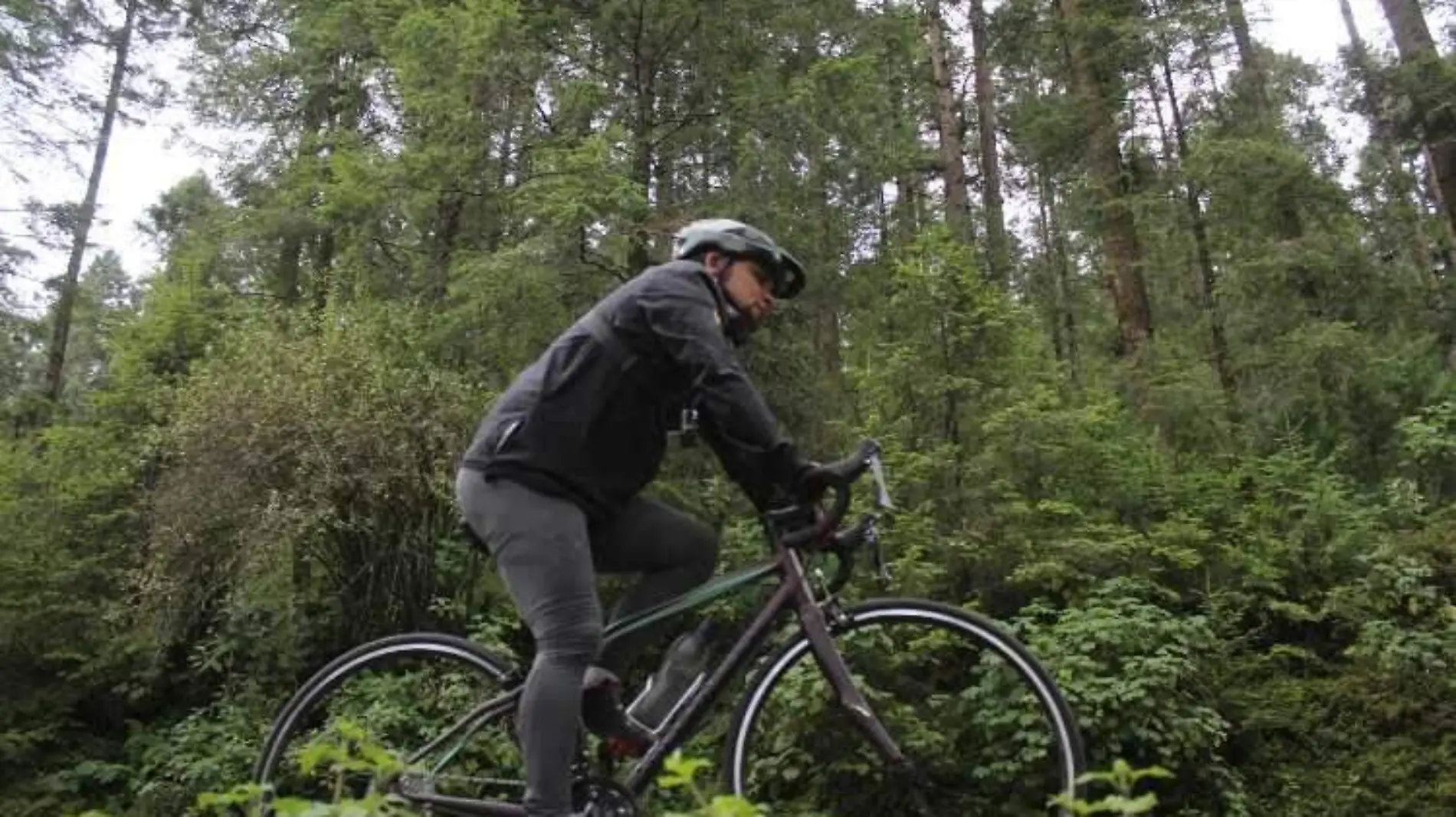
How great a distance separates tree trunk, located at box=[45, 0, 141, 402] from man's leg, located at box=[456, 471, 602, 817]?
15247 millimetres

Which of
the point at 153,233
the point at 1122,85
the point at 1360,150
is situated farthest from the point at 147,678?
the point at 1360,150

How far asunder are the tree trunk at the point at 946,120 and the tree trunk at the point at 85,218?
1227 cm

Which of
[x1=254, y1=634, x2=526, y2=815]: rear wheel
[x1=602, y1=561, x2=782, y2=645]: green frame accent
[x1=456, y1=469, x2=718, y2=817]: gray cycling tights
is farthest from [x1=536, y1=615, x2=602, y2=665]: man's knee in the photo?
[x1=254, y1=634, x2=526, y2=815]: rear wheel

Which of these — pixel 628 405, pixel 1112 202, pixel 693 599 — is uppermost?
pixel 1112 202

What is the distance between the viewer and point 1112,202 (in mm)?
11219

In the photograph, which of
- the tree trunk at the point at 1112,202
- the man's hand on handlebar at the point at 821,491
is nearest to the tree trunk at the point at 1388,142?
the tree trunk at the point at 1112,202

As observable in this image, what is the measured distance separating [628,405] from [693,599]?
57 centimetres

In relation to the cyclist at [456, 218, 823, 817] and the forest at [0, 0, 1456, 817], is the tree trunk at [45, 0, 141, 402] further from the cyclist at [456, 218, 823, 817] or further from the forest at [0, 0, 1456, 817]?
the cyclist at [456, 218, 823, 817]

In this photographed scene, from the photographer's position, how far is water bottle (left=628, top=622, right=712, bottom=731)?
3012 millimetres

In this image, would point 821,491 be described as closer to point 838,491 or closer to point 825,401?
point 838,491

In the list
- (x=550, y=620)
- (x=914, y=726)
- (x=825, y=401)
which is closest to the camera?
(x=550, y=620)

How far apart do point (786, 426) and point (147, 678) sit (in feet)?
15.0

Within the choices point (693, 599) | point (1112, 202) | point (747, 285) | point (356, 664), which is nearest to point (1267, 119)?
point (1112, 202)

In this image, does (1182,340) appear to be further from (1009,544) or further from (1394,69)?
(1009,544)
